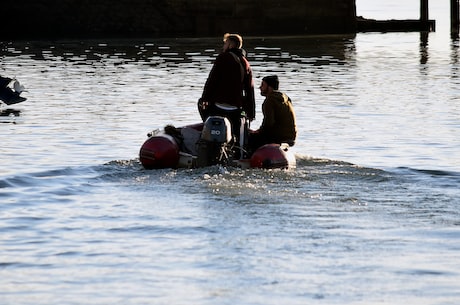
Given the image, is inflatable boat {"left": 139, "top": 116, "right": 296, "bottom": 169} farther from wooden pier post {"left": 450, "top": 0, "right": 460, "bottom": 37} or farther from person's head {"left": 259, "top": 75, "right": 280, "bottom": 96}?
wooden pier post {"left": 450, "top": 0, "right": 460, "bottom": 37}

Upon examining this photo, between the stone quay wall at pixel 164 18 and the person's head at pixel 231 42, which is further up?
the person's head at pixel 231 42

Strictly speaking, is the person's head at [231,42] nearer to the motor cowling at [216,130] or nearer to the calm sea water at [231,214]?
the motor cowling at [216,130]

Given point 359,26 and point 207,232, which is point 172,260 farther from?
point 359,26

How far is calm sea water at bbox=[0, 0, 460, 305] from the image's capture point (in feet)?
34.4

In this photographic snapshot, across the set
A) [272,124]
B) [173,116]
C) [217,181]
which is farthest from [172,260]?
[173,116]

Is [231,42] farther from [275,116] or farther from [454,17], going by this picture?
[454,17]

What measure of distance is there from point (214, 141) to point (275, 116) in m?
1.24

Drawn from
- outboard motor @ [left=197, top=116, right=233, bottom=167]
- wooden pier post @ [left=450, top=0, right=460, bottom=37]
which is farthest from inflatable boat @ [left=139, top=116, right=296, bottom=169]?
wooden pier post @ [left=450, top=0, right=460, bottom=37]

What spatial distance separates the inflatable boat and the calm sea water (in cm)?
22

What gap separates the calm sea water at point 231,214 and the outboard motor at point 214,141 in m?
0.23

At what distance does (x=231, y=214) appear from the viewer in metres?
13.3

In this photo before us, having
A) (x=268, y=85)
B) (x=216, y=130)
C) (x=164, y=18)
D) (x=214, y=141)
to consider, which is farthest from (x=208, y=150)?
(x=164, y=18)

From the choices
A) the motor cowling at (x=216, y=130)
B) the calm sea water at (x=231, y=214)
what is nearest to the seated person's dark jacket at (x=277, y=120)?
the calm sea water at (x=231, y=214)

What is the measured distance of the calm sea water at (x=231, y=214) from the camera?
10492 mm
